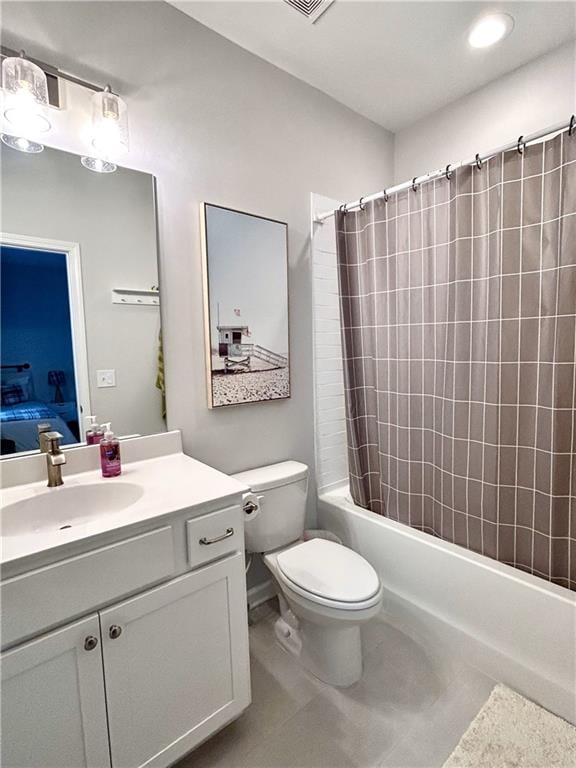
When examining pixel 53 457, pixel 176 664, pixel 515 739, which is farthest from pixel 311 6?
pixel 515 739

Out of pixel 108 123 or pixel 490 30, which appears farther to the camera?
pixel 490 30

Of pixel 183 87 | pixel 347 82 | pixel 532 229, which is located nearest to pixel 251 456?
pixel 532 229

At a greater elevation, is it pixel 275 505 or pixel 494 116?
pixel 494 116

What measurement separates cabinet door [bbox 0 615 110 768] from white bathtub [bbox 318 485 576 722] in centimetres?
128

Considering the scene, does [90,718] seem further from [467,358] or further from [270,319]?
[467,358]

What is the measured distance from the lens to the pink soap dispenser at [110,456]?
1.29 m

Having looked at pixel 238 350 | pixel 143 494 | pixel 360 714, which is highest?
pixel 238 350

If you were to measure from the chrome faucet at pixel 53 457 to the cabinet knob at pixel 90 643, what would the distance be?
0.48m

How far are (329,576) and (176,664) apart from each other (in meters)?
0.60

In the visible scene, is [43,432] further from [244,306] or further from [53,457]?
[244,306]

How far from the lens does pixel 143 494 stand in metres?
1.18

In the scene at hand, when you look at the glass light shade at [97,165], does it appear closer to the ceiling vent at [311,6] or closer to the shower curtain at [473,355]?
the ceiling vent at [311,6]

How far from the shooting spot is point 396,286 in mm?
1781

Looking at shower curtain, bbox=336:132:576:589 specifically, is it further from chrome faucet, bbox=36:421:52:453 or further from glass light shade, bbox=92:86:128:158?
chrome faucet, bbox=36:421:52:453
